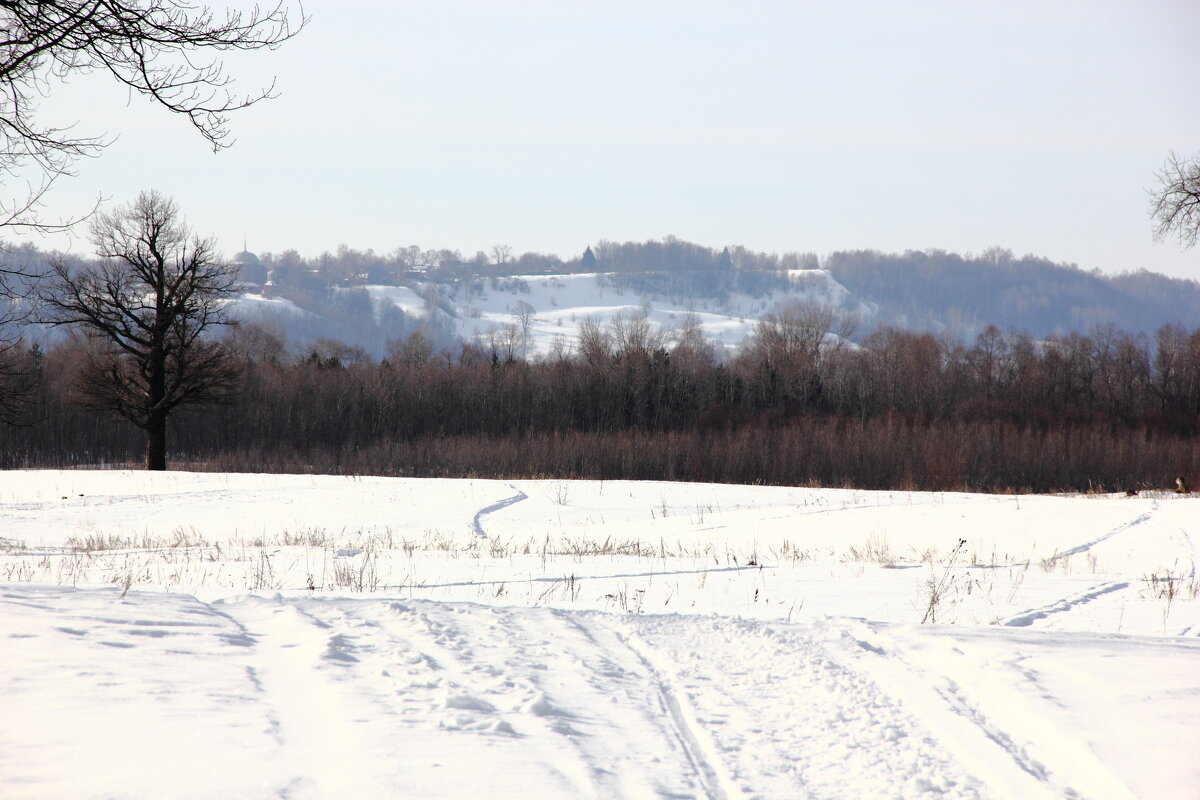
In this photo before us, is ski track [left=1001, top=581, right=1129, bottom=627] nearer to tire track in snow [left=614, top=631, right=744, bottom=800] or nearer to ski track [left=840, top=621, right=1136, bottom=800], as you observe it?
ski track [left=840, top=621, right=1136, bottom=800]

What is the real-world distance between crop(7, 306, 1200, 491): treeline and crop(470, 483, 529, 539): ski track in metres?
8.08

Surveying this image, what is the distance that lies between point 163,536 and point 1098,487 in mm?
29839

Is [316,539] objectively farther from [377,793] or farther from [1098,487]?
[1098,487]

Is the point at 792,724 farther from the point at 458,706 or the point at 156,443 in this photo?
the point at 156,443

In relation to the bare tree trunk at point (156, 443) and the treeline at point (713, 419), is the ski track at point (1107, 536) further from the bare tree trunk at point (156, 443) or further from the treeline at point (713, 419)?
the bare tree trunk at point (156, 443)

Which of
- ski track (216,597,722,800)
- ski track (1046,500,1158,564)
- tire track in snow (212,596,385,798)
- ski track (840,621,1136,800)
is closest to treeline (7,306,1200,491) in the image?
ski track (1046,500,1158,564)

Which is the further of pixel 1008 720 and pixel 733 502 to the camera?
pixel 733 502

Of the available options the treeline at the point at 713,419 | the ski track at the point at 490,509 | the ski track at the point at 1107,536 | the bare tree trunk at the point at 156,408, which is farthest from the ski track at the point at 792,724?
the bare tree trunk at the point at 156,408

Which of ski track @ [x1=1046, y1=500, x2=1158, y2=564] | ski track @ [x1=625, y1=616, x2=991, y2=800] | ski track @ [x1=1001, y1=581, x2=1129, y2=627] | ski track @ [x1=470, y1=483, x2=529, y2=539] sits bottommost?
ski track @ [x1=470, y1=483, x2=529, y2=539]

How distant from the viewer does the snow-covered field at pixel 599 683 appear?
131 inches

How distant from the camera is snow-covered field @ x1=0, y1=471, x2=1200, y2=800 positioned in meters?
3.34

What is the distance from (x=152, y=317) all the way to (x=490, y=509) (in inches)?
651

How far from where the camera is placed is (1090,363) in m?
67.1

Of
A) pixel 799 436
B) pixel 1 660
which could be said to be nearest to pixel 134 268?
pixel 799 436
